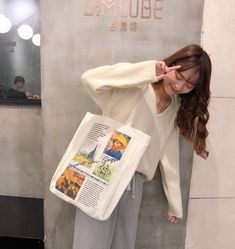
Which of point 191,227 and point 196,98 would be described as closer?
point 196,98

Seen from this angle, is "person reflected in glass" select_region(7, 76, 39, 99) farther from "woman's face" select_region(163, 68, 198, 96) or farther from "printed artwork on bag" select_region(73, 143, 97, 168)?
"woman's face" select_region(163, 68, 198, 96)

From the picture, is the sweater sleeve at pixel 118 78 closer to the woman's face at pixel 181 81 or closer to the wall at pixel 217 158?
the woman's face at pixel 181 81

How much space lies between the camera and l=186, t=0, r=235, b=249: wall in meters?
1.52

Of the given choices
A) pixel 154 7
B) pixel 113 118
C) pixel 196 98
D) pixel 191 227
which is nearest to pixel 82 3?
pixel 154 7

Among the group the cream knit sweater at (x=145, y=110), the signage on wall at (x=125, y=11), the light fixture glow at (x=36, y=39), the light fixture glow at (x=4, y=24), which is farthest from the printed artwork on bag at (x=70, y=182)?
the light fixture glow at (x=4, y=24)

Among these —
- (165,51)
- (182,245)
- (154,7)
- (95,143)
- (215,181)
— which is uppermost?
(154,7)

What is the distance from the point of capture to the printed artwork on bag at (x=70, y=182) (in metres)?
1.24

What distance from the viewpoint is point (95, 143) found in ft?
4.03

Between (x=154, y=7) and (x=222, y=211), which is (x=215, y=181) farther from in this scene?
(x=154, y=7)

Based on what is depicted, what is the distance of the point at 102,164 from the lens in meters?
1.20

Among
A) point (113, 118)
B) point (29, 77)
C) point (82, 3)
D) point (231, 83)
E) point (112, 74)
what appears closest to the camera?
point (112, 74)

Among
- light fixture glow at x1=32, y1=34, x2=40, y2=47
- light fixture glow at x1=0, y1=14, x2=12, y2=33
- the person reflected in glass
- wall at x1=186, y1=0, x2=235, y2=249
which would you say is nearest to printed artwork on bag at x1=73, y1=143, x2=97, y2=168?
wall at x1=186, y1=0, x2=235, y2=249

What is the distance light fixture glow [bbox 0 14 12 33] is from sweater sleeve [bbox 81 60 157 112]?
105 centimetres

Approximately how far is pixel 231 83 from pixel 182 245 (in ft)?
3.50
